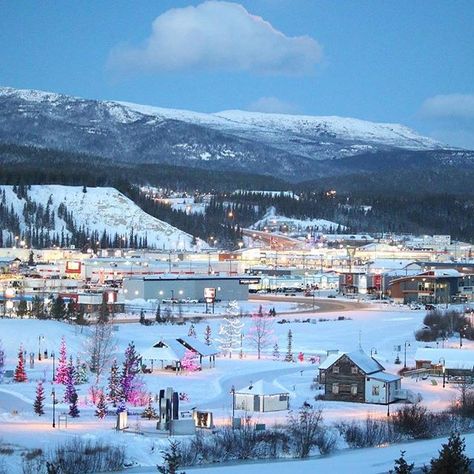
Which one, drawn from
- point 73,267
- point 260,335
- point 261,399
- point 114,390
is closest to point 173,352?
point 114,390

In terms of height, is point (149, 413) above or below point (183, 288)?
below

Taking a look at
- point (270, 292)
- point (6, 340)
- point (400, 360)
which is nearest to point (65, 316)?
point (6, 340)

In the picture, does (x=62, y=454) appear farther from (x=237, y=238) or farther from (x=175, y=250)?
(x=237, y=238)

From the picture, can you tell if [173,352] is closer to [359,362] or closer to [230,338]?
[359,362]

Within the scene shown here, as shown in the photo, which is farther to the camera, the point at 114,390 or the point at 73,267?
the point at 73,267

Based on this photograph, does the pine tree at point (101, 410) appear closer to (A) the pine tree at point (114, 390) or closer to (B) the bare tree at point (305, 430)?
(A) the pine tree at point (114, 390)

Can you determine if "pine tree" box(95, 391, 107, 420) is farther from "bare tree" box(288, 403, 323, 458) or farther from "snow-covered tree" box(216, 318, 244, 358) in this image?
"snow-covered tree" box(216, 318, 244, 358)

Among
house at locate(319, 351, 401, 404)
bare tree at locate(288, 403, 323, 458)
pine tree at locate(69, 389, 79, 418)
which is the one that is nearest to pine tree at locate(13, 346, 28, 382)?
pine tree at locate(69, 389, 79, 418)
